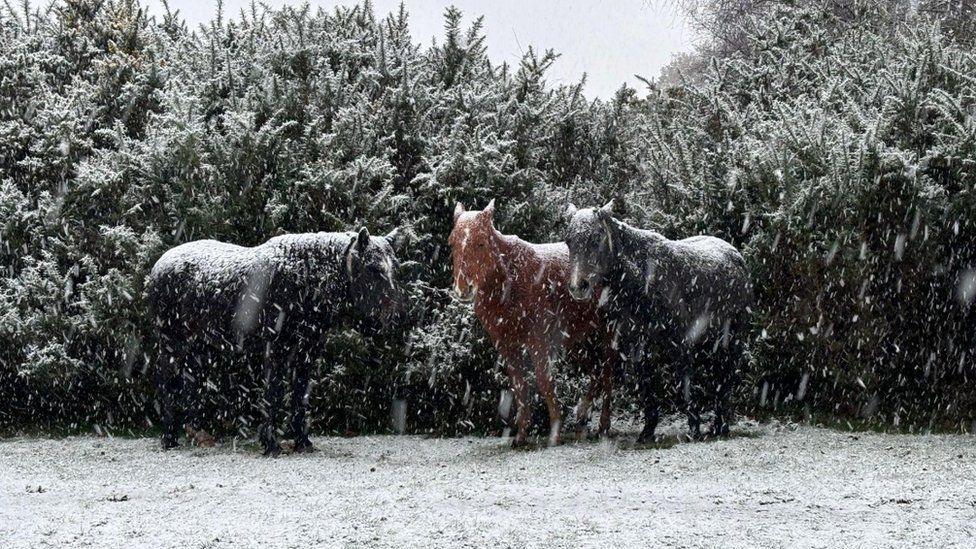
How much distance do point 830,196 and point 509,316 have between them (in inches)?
129

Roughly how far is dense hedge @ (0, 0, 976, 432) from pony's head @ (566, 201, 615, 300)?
1.89 metres

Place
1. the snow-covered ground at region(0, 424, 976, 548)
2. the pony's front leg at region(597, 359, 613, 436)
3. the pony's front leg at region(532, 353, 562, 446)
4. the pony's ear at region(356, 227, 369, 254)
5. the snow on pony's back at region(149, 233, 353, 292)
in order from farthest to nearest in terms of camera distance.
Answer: the pony's front leg at region(597, 359, 613, 436), the pony's front leg at region(532, 353, 562, 446), the snow on pony's back at region(149, 233, 353, 292), the pony's ear at region(356, 227, 369, 254), the snow-covered ground at region(0, 424, 976, 548)

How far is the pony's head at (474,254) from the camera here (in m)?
8.23

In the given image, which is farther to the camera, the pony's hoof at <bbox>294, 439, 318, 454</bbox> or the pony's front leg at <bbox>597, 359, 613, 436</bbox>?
the pony's front leg at <bbox>597, 359, 613, 436</bbox>

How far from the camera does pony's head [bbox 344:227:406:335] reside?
26.6 feet

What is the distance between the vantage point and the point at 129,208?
1046 cm

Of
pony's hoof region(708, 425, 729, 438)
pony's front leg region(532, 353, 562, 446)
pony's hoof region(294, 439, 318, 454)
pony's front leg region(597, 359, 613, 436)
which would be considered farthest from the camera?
pony's front leg region(597, 359, 613, 436)

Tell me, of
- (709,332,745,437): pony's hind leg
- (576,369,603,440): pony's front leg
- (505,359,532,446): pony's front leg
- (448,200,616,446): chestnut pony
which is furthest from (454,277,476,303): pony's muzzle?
(709,332,745,437): pony's hind leg

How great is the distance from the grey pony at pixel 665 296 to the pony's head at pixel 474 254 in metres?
0.68

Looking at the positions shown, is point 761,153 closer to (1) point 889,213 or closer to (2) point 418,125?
(1) point 889,213

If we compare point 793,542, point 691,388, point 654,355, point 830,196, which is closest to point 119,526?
point 793,542

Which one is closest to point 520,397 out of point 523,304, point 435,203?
point 523,304

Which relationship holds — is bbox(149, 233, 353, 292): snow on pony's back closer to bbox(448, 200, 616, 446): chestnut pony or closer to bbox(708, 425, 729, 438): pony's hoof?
bbox(448, 200, 616, 446): chestnut pony

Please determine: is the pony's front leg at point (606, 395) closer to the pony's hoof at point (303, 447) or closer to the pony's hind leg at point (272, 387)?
the pony's hoof at point (303, 447)
